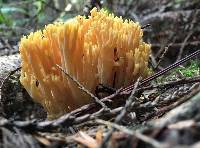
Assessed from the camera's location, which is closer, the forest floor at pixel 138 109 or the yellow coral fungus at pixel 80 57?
the forest floor at pixel 138 109

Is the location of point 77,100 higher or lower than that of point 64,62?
lower

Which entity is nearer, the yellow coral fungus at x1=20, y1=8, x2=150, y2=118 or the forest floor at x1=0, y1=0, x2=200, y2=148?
the forest floor at x1=0, y1=0, x2=200, y2=148

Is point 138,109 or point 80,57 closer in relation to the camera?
point 138,109

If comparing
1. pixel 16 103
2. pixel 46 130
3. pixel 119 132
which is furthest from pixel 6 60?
pixel 119 132

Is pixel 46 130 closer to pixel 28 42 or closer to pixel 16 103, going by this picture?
pixel 28 42
